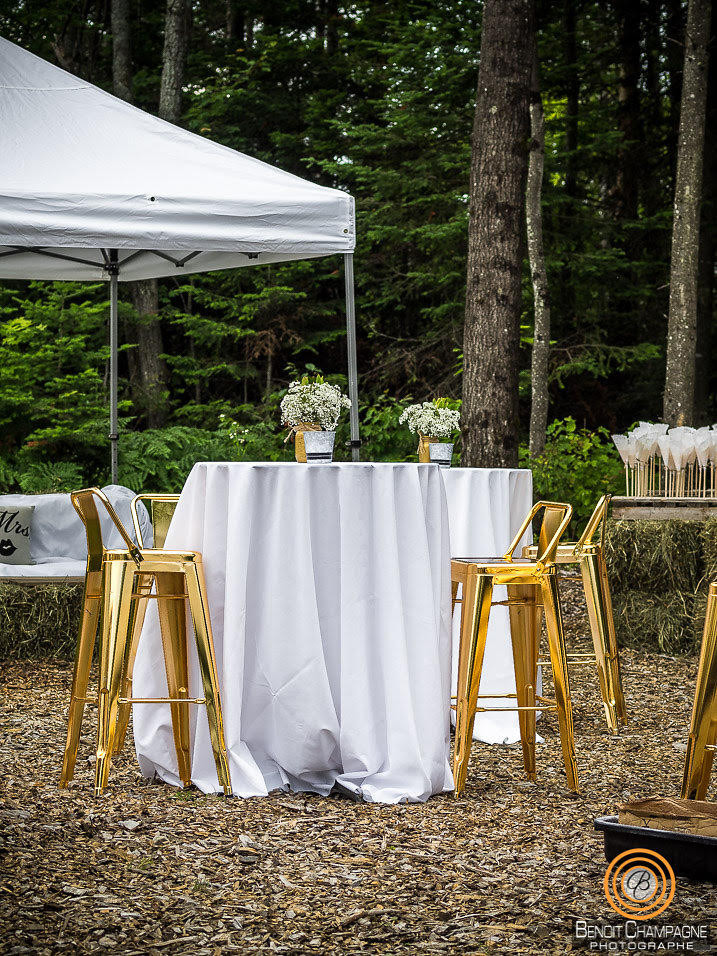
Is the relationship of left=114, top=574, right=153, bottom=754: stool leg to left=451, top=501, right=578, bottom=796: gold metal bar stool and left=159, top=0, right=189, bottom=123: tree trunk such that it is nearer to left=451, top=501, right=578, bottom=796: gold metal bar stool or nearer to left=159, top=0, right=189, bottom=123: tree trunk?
left=451, top=501, right=578, bottom=796: gold metal bar stool

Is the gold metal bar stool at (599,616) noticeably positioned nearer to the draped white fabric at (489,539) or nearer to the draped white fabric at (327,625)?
the draped white fabric at (489,539)

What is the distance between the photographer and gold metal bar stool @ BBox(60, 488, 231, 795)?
3.19 m

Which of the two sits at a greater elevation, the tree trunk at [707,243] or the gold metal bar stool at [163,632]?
the tree trunk at [707,243]

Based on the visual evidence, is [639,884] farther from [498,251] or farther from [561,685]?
[498,251]

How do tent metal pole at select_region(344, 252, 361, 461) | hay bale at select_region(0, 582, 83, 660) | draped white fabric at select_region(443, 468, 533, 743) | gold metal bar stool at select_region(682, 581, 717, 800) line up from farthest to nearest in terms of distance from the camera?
hay bale at select_region(0, 582, 83, 660) → tent metal pole at select_region(344, 252, 361, 461) → draped white fabric at select_region(443, 468, 533, 743) → gold metal bar stool at select_region(682, 581, 717, 800)

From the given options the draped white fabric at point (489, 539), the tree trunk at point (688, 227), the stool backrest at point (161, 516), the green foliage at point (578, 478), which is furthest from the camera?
the green foliage at point (578, 478)

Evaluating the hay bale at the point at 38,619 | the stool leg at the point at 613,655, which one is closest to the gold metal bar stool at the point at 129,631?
the stool leg at the point at 613,655

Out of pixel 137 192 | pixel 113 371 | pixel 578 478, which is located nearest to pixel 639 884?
pixel 137 192

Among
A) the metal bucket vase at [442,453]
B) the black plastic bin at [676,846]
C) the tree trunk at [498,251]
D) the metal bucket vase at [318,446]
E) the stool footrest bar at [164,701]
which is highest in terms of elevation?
the tree trunk at [498,251]

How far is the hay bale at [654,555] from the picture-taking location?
5992 mm

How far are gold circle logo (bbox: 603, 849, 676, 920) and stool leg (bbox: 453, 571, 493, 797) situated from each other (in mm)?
811

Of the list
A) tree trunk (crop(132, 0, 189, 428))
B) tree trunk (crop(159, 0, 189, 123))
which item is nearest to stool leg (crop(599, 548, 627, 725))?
tree trunk (crop(132, 0, 189, 428))

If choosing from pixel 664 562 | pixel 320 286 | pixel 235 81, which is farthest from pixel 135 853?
pixel 235 81

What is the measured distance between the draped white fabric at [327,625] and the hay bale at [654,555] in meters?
3.02
